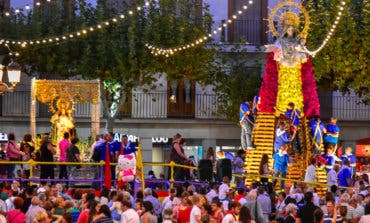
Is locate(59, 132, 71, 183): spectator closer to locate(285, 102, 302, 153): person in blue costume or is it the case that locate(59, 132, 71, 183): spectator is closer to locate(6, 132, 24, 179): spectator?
locate(6, 132, 24, 179): spectator

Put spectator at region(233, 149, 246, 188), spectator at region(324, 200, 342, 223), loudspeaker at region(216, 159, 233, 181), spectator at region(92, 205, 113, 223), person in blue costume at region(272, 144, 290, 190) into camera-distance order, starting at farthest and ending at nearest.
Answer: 1. spectator at region(233, 149, 246, 188)
2. person in blue costume at region(272, 144, 290, 190)
3. loudspeaker at region(216, 159, 233, 181)
4. spectator at region(324, 200, 342, 223)
5. spectator at region(92, 205, 113, 223)

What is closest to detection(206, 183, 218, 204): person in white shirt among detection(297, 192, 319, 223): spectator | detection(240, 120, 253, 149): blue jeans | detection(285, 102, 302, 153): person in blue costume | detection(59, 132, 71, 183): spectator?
detection(297, 192, 319, 223): spectator

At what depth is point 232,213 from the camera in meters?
28.4

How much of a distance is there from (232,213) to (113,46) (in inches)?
943

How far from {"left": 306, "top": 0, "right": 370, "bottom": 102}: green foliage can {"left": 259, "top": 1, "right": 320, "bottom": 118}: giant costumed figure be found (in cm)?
765

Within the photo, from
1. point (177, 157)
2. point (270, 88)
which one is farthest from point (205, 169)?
point (270, 88)

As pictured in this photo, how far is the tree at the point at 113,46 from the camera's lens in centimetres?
5166

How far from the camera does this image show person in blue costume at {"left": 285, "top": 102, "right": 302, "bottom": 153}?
138 ft

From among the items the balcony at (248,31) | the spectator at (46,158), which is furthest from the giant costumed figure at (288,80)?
the balcony at (248,31)

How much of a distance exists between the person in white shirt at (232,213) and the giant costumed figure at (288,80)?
1380 cm

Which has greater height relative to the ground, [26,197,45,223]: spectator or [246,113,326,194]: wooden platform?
[246,113,326,194]: wooden platform

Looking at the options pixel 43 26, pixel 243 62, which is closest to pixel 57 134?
pixel 43 26

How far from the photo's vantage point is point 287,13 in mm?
43469

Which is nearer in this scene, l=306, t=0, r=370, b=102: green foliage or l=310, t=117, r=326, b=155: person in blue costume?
l=310, t=117, r=326, b=155: person in blue costume
